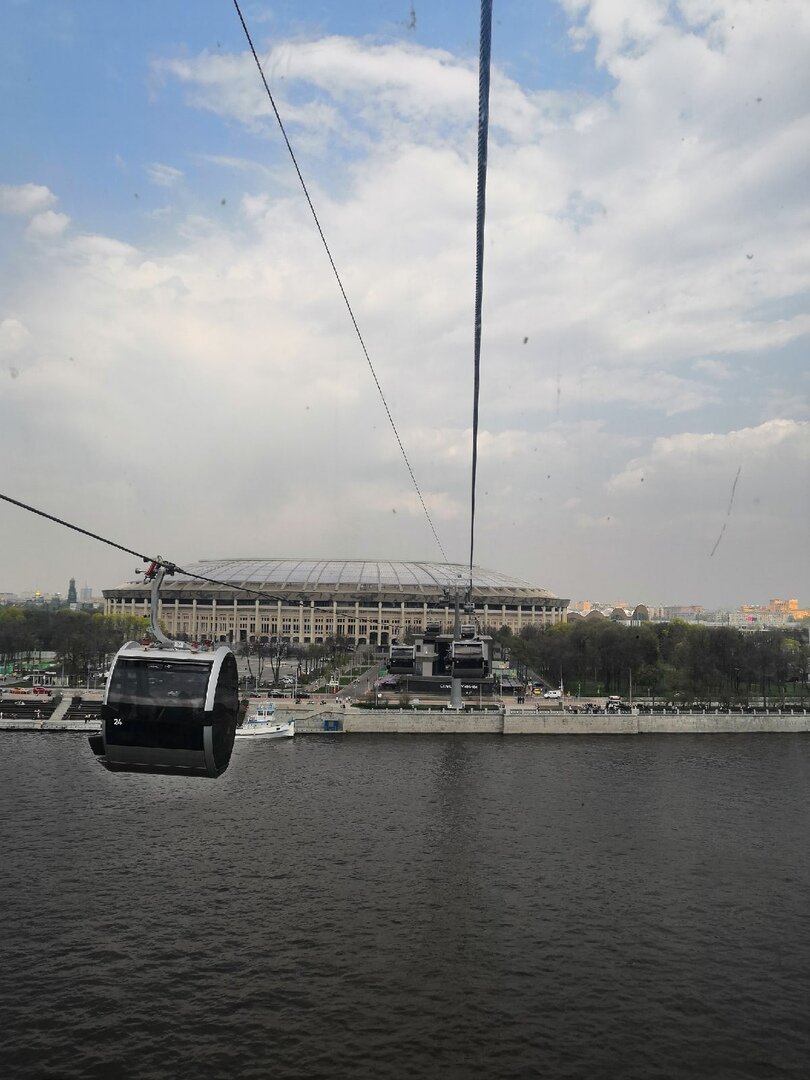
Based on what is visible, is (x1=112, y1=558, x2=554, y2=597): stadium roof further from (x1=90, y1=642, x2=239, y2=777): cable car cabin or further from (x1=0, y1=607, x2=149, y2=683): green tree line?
(x1=90, y1=642, x2=239, y2=777): cable car cabin

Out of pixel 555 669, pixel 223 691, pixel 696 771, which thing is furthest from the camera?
pixel 555 669

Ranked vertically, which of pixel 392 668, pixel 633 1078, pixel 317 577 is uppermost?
pixel 317 577

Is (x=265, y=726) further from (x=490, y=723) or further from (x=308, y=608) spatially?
(x=308, y=608)

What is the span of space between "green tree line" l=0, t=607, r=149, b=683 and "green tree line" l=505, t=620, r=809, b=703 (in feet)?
85.4

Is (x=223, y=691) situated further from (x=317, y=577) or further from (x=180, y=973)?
(x=317, y=577)

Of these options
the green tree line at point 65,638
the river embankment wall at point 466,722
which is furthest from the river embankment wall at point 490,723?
the green tree line at point 65,638

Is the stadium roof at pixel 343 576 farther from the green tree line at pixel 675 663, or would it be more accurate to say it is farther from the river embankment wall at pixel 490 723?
the river embankment wall at pixel 490 723

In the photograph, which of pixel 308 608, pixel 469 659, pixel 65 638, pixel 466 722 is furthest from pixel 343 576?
pixel 469 659

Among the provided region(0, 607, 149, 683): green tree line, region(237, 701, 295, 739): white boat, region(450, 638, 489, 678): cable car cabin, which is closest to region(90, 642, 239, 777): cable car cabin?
region(450, 638, 489, 678): cable car cabin

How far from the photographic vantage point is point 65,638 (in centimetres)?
5272

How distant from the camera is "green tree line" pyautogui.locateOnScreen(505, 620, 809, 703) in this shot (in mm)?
41656

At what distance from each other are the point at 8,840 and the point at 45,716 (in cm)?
1822

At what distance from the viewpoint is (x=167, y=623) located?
79.4m

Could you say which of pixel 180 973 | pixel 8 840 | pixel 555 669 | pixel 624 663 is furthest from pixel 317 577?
pixel 180 973
